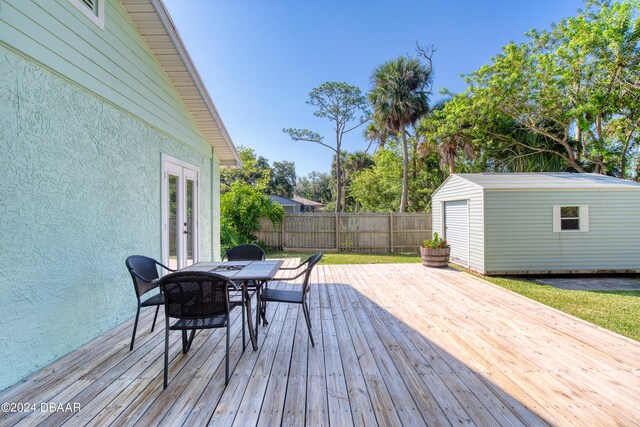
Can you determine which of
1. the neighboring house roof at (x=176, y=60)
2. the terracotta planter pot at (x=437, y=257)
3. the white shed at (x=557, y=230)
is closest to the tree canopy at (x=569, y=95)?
the white shed at (x=557, y=230)

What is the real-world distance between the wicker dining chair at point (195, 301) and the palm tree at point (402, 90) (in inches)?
510

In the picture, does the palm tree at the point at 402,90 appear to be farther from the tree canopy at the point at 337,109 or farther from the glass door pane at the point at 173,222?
the glass door pane at the point at 173,222

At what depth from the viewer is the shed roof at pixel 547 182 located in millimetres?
6816

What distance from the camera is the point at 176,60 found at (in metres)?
4.49

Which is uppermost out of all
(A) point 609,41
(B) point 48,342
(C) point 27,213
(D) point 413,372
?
(A) point 609,41

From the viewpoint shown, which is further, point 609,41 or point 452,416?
point 609,41

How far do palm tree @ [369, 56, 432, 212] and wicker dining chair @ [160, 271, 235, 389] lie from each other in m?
12.9

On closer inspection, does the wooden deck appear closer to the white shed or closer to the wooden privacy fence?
the white shed

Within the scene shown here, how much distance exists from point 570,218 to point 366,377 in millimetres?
7312

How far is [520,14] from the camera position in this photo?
10898 mm

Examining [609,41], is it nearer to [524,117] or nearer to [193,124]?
[524,117]

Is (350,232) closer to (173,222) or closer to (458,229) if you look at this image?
(458,229)

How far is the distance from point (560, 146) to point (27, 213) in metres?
16.6

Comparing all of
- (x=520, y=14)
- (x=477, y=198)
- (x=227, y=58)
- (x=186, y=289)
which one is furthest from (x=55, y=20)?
(x=520, y=14)
